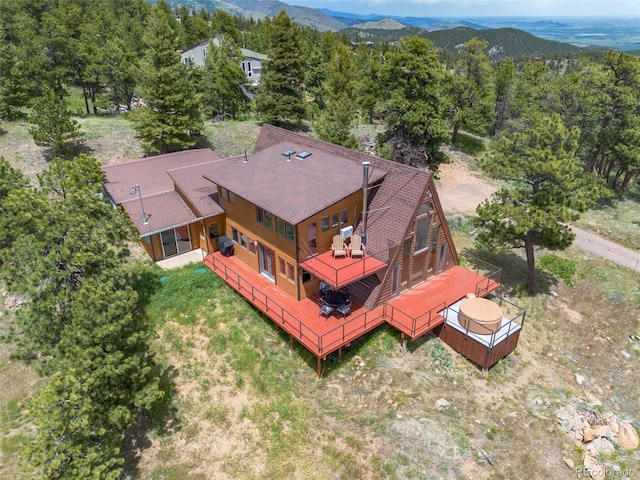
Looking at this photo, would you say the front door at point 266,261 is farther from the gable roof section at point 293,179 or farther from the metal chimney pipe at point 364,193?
the metal chimney pipe at point 364,193

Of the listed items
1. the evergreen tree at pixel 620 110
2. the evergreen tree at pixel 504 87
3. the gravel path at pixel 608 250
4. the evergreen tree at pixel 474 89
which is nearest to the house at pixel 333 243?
the gravel path at pixel 608 250

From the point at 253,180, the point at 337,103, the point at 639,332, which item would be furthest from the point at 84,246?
the point at 639,332

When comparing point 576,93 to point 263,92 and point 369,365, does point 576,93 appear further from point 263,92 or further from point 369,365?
point 369,365

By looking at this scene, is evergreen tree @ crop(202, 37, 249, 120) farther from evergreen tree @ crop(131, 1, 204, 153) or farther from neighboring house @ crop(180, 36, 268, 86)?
neighboring house @ crop(180, 36, 268, 86)

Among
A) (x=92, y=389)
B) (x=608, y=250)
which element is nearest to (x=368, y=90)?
(x=608, y=250)

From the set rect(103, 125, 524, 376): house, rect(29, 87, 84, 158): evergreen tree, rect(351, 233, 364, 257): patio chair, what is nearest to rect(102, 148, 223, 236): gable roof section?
rect(103, 125, 524, 376): house
